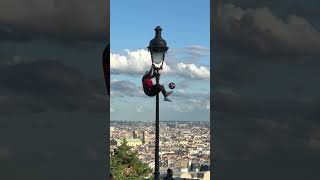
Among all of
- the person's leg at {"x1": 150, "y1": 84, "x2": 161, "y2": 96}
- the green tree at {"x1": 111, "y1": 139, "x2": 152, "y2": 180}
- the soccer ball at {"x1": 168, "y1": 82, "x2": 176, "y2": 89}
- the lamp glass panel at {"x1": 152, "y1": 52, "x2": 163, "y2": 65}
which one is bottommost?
the green tree at {"x1": 111, "y1": 139, "x2": 152, "y2": 180}

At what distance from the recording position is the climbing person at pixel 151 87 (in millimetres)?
7582

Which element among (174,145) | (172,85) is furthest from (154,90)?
(174,145)

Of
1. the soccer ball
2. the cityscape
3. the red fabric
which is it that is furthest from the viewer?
the cityscape

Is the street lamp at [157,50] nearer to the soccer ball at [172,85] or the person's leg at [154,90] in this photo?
the person's leg at [154,90]

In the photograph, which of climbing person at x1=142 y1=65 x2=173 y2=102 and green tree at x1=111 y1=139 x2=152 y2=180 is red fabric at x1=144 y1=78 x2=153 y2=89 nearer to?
climbing person at x1=142 y1=65 x2=173 y2=102

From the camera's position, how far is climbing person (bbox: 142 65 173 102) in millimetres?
7582

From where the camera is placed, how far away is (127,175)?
28125 mm

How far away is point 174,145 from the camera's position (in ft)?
92.8

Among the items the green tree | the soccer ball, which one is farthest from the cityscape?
the soccer ball

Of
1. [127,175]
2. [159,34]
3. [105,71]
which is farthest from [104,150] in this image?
[127,175]

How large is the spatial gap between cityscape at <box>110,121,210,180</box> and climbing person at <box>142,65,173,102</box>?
31.6ft

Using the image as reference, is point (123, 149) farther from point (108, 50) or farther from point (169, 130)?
point (108, 50)

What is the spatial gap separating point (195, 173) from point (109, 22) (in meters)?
36.2

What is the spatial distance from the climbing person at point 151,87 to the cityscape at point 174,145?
9.64m
